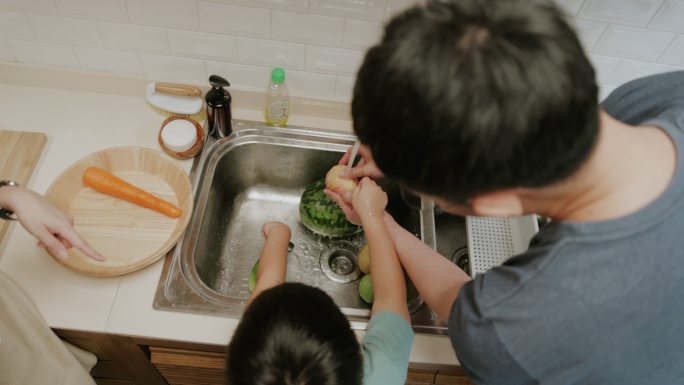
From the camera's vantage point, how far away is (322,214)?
1.26 m

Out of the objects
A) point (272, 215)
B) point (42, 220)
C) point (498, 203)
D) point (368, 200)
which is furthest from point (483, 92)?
point (272, 215)

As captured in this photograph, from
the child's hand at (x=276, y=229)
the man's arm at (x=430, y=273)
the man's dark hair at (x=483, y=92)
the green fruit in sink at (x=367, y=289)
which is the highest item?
the man's dark hair at (x=483, y=92)

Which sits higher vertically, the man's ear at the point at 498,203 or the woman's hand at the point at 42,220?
the man's ear at the point at 498,203

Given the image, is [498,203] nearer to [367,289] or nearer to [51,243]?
[367,289]

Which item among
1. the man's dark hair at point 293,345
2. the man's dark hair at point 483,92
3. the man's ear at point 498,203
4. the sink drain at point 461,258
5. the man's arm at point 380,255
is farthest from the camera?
the sink drain at point 461,258

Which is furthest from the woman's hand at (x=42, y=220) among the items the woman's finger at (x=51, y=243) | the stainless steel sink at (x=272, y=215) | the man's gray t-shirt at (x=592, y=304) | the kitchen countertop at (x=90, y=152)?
the man's gray t-shirt at (x=592, y=304)

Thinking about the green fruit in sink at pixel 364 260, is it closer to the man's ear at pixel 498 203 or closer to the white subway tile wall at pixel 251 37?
the white subway tile wall at pixel 251 37

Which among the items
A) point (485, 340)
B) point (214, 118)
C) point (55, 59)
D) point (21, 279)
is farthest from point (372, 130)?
point (55, 59)

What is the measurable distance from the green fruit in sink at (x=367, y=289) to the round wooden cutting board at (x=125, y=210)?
0.48 meters

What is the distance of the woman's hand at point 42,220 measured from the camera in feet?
2.90

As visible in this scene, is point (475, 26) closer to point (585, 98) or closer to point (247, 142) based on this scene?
point (585, 98)

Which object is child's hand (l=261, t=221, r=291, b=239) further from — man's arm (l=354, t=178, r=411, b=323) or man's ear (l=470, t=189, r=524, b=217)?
man's ear (l=470, t=189, r=524, b=217)

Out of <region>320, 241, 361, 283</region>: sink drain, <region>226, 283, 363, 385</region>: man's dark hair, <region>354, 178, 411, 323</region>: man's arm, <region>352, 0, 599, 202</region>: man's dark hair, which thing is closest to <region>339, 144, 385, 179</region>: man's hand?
<region>354, 178, 411, 323</region>: man's arm

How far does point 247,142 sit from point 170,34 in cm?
36
